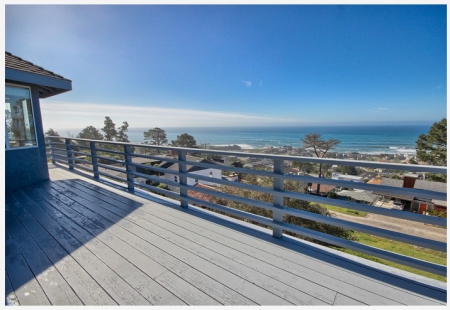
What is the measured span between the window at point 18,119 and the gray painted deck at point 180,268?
8.04ft

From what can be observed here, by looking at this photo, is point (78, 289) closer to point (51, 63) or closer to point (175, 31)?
point (175, 31)

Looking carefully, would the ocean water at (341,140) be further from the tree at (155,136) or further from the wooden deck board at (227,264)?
the wooden deck board at (227,264)

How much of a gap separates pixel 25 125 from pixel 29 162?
832 millimetres

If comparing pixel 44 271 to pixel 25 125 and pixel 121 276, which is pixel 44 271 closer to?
pixel 121 276

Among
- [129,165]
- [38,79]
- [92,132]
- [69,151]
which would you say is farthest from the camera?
[92,132]

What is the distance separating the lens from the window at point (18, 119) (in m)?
4.10

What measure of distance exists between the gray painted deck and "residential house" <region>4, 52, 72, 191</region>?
2.23 meters

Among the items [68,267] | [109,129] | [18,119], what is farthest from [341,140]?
[68,267]

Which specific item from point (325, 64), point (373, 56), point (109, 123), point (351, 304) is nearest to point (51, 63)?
point (351, 304)

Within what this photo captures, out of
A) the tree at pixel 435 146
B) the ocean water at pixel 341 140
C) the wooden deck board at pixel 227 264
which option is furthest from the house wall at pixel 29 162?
the tree at pixel 435 146

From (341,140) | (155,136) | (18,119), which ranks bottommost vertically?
(341,140)

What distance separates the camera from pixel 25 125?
14.5ft

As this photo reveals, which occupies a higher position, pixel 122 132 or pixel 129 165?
pixel 122 132

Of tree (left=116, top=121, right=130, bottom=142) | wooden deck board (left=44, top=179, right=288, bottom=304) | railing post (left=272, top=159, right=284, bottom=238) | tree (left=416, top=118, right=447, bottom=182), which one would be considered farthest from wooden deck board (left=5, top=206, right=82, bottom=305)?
tree (left=116, top=121, right=130, bottom=142)
